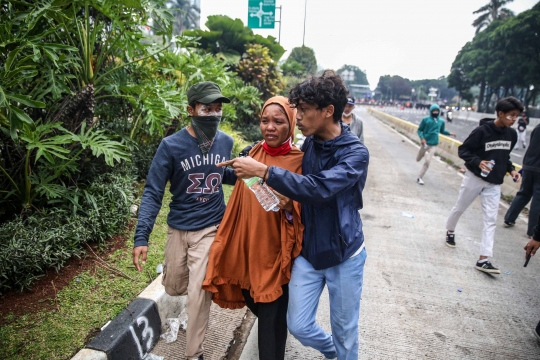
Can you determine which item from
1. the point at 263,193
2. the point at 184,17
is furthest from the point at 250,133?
the point at 184,17

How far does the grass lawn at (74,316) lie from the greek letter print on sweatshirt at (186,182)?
40.2 inches

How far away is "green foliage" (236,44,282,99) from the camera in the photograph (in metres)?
12.8

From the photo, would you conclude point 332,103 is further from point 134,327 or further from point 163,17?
point 163,17

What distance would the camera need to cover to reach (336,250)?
7.04ft

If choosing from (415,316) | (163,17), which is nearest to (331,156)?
(415,316)

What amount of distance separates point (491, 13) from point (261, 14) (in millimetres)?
48084

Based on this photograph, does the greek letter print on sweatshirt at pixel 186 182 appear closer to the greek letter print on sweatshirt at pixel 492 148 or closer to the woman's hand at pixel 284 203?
the woman's hand at pixel 284 203

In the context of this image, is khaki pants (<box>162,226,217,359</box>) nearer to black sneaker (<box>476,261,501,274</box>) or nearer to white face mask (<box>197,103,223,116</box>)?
white face mask (<box>197,103,223,116</box>)

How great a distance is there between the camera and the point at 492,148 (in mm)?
4430

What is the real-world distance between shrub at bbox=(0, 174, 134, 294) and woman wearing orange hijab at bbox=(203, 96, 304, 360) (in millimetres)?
1731

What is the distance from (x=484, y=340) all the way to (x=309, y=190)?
2415 millimetres

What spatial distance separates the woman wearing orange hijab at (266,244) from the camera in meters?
2.24

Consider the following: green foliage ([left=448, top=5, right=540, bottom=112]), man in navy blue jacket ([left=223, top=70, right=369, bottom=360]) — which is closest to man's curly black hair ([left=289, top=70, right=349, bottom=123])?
man in navy blue jacket ([left=223, top=70, right=369, bottom=360])

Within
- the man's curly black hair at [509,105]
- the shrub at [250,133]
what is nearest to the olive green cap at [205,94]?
the man's curly black hair at [509,105]
